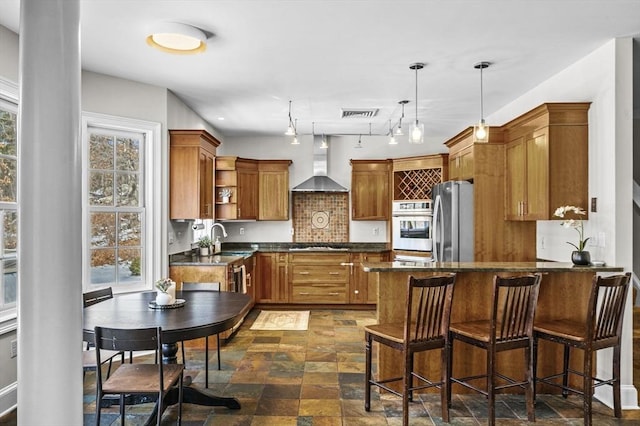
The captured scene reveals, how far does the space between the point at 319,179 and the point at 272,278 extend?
1.72m

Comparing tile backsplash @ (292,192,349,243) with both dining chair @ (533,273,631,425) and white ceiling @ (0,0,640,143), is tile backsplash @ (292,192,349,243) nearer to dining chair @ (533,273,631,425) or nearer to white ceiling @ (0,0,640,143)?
white ceiling @ (0,0,640,143)

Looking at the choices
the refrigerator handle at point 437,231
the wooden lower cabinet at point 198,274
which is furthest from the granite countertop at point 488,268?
the wooden lower cabinet at point 198,274

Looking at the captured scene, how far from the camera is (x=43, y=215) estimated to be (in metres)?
1.60

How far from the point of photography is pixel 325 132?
23.6 ft

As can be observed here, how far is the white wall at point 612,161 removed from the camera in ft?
11.3

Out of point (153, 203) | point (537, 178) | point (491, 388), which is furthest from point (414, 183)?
point (491, 388)

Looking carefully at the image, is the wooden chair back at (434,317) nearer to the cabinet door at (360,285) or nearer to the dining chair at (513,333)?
the dining chair at (513,333)

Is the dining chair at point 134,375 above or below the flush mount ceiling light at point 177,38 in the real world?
below

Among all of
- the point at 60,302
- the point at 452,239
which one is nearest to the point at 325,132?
the point at 452,239

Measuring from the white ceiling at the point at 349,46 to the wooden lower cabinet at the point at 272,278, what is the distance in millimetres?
2372

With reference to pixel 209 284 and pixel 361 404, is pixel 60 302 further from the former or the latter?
pixel 209 284

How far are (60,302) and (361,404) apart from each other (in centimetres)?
238

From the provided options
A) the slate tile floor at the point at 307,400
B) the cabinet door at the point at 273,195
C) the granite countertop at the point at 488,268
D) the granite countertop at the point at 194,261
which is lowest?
the slate tile floor at the point at 307,400

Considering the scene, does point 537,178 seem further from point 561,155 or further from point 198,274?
point 198,274
